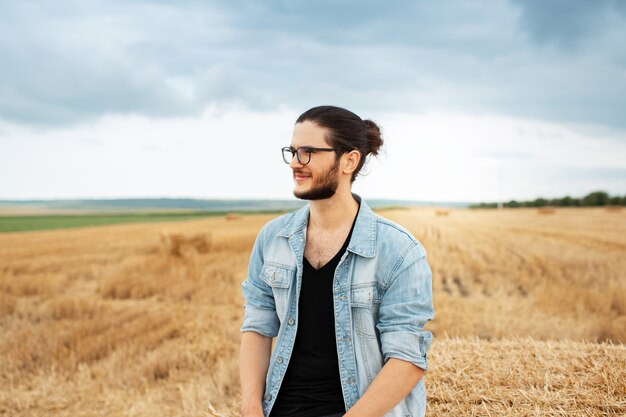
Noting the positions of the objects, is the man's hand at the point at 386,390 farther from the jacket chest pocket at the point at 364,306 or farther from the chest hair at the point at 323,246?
the chest hair at the point at 323,246

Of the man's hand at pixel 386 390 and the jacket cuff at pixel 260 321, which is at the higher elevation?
the jacket cuff at pixel 260 321

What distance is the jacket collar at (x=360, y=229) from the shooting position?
2457 millimetres

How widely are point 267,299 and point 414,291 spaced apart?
771mm

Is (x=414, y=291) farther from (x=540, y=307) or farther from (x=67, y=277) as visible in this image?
(x=67, y=277)

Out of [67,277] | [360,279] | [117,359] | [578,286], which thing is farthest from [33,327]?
[578,286]

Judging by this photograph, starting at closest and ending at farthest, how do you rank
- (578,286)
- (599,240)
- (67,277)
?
(578,286) < (67,277) < (599,240)

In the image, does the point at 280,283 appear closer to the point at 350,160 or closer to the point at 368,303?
the point at 368,303

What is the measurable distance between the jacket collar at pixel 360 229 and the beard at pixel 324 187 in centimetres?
19

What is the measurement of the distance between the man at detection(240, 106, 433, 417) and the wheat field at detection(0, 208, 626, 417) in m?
0.91

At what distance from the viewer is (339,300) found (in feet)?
8.07

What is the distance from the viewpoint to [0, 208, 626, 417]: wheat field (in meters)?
3.43

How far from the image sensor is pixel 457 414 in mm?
3078

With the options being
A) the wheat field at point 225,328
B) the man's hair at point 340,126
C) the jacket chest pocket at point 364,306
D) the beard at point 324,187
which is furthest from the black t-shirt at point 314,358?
the wheat field at point 225,328

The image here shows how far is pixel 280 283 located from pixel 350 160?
26.3 inches
